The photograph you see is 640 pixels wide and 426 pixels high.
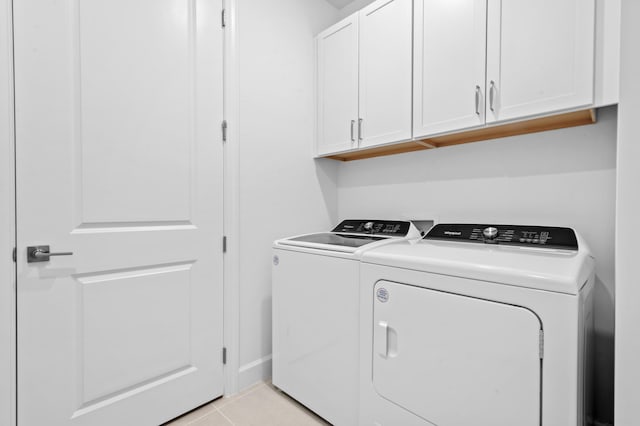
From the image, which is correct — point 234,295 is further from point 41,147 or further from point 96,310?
point 41,147

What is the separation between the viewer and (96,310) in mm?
1353

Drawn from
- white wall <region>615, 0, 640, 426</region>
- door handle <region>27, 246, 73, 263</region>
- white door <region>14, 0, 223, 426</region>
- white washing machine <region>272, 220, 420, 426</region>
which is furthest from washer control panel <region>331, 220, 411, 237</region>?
door handle <region>27, 246, 73, 263</region>

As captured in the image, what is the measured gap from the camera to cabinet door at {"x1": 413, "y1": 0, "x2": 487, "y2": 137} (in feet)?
4.72

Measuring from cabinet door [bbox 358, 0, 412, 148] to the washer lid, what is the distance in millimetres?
739

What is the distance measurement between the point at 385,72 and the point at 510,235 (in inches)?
44.8

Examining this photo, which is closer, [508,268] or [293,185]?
[508,268]

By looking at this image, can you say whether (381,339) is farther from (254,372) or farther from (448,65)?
(448,65)

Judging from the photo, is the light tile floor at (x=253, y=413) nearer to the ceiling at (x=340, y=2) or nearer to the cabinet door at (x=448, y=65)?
the cabinet door at (x=448, y=65)

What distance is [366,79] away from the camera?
74.2 inches

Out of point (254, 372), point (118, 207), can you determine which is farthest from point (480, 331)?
point (118, 207)

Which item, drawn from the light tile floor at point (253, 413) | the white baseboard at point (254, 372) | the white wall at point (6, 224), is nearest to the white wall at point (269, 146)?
the white baseboard at point (254, 372)

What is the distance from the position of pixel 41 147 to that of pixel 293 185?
1.31 metres

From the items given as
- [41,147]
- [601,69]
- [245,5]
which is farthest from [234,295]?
[601,69]

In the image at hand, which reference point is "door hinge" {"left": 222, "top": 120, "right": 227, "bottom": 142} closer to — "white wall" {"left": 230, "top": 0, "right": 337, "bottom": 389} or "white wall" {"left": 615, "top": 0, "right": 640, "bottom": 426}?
"white wall" {"left": 230, "top": 0, "right": 337, "bottom": 389}
